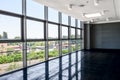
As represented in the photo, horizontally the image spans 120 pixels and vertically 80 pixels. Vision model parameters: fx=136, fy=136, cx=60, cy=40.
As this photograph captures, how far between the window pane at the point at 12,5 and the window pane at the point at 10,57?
1.33 metres

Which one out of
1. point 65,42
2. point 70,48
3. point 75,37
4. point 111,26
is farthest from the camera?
point 111,26

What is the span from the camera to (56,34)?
8781 millimetres

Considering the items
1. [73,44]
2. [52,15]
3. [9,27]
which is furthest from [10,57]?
[73,44]

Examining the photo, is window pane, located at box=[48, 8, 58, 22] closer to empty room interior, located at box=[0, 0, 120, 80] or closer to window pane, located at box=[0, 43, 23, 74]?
empty room interior, located at box=[0, 0, 120, 80]

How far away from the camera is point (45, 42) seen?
7.49m

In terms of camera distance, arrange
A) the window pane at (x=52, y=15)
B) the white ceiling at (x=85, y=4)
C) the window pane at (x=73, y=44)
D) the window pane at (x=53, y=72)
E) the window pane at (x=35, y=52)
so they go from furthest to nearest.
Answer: the window pane at (x=73, y=44) < the window pane at (x=52, y=15) < the window pane at (x=35, y=52) < the white ceiling at (x=85, y=4) < the window pane at (x=53, y=72)

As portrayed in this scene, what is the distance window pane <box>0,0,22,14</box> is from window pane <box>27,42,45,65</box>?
5.35 feet

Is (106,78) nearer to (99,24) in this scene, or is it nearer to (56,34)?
(56,34)

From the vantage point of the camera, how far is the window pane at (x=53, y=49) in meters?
8.03

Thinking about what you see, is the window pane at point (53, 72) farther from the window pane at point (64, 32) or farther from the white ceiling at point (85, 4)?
the window pane at point (64, 32)

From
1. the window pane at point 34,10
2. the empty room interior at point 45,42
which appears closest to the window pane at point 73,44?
the empty room interior at point 45,42

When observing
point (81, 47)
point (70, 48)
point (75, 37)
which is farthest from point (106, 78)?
point (81, 47)

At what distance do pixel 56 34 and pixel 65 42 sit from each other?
4.92 ft

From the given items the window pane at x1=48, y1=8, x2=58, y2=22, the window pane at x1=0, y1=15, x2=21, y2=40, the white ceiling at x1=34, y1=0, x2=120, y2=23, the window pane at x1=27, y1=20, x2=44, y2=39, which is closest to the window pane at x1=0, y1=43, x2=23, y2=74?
the window pane at x1=0, y1=15, x2=21, y2=40
